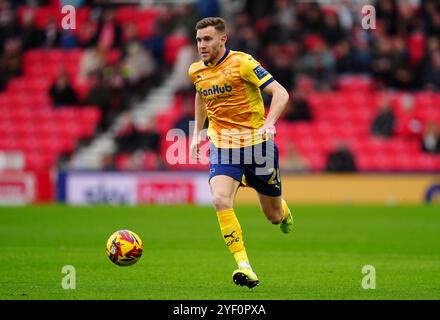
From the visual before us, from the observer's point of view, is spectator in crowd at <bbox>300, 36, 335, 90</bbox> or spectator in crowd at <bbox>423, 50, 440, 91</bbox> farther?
spectator in crowd at <bbox>300, 36, 335, 90</bbox>

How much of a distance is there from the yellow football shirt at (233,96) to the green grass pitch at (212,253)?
1.49 m

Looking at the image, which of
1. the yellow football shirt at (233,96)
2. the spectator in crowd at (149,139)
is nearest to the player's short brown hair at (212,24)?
the yellow football shirt at (233,96)

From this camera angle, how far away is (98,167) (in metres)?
24.9

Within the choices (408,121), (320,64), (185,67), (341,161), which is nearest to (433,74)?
(408,121)

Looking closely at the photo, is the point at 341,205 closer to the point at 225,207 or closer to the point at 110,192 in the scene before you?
the point at 110,192

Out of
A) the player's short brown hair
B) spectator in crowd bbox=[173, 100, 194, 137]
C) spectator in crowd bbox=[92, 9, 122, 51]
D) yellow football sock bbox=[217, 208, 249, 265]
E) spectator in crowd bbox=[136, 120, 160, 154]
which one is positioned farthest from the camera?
spectator in crowd bbox=[92, 9, 122, 51]

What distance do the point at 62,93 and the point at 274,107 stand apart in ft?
57.8

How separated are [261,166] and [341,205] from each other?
42.8 ft

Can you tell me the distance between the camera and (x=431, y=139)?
984 inches

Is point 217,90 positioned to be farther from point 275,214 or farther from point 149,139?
point 149,139

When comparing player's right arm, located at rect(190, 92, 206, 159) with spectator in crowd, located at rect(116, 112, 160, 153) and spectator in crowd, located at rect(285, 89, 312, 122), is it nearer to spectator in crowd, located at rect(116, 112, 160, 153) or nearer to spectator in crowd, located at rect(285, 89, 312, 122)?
spectator in crowd, located at rect(116, 112, 160, 153)

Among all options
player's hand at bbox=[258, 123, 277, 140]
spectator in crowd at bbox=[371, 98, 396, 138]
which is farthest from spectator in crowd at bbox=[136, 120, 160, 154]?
player's hand at bbox=[258, 123, 277, 140]

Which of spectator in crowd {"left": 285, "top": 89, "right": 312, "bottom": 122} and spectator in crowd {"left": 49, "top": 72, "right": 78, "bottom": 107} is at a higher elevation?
spectator in crowd {"left": 49, "top": 72, "right": 78, "bottom": 107}

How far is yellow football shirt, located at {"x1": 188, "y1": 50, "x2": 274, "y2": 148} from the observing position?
33.8ft
